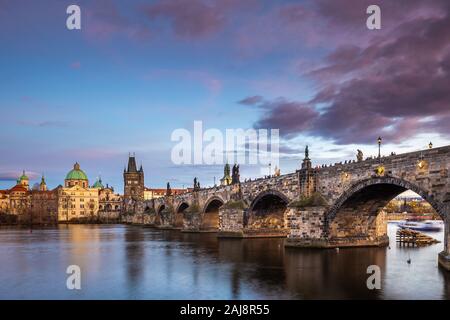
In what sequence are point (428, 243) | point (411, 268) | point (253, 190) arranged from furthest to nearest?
point (253, 190)
point (428, 243)
point (411, 268)

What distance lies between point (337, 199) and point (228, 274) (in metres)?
15.2

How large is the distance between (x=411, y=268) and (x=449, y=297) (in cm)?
1003

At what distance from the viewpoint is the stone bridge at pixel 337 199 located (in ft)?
104

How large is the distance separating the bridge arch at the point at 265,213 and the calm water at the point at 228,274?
11784 millimetres

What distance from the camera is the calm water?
84.1 feet

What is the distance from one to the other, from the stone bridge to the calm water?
2.44m

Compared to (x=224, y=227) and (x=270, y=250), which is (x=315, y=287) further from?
(x=224, y=227)

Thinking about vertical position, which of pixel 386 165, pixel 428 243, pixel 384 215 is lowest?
pixel 428 243

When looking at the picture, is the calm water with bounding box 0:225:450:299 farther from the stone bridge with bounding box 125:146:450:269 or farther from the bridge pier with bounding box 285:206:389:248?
the stone bridge with bounding box 125:146:450:269

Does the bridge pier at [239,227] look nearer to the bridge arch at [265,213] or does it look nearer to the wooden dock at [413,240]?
the bridge arch at [265,213]

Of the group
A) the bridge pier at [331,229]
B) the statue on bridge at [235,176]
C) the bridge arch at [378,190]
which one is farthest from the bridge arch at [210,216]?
the bridge arch at [378,190]

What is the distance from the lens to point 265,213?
6272 centimetres

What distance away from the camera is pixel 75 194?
18700 centimetres
